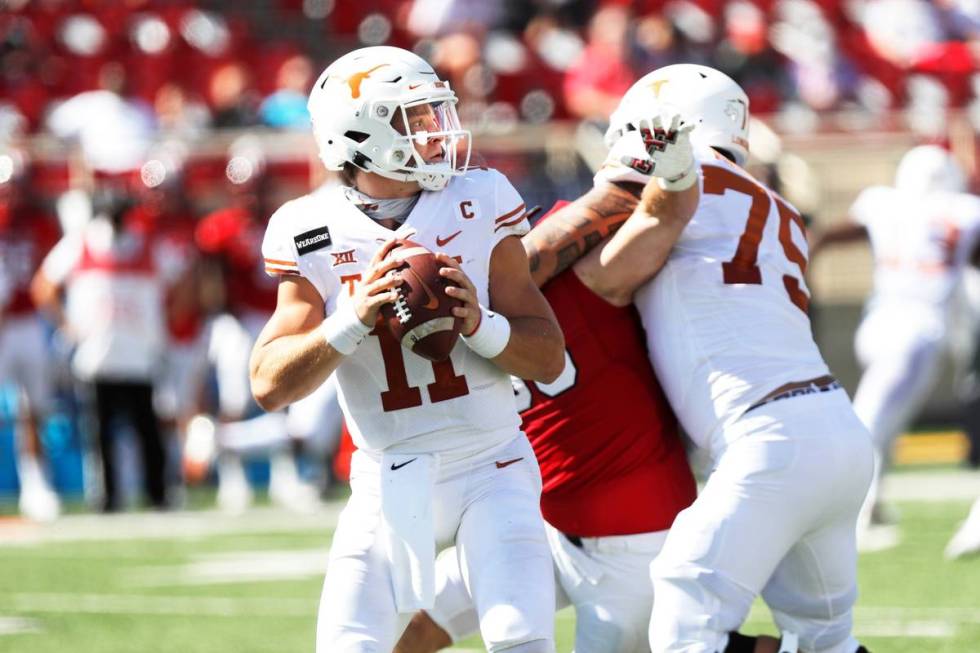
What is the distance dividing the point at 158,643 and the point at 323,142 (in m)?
2.66

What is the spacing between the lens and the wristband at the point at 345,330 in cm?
351

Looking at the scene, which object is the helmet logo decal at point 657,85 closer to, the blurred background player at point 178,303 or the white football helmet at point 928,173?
the white football helmet at point 928,173

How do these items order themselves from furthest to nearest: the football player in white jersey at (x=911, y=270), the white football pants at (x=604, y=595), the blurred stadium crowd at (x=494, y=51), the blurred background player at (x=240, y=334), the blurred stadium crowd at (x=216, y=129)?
the blurred stadium crowd at (x=494, y=51) → the blurred background player at (x=240, y=334) → the blurred stadium crowd at (x=216, y=129) → the football player in white jersey at (x=911, y=270) → the white football pants at (x=604, y=595)

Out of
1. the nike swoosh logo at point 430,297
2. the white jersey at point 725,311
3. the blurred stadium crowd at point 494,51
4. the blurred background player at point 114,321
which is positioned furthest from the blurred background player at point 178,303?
the nike swoosh logo at point 430,297

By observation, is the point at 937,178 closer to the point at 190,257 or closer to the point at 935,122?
the point at 935,122

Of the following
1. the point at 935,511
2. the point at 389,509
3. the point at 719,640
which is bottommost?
the point at 935,511

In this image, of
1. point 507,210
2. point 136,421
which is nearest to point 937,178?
point 136,421

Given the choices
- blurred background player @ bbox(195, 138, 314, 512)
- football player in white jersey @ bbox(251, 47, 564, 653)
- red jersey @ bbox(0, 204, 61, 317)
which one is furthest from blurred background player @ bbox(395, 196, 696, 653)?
red jersey @ bbox(0, 204, 61, 317)

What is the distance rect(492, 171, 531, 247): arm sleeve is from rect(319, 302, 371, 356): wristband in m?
0.41

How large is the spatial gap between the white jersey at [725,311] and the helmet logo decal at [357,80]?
0.63 metres

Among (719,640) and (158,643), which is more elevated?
(719,640)

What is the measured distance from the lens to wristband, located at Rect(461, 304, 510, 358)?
3.58 metres

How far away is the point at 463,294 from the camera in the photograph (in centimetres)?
351

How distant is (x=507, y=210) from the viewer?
12.4ft
